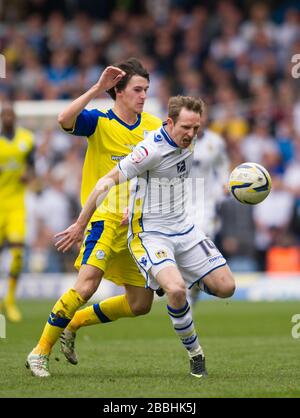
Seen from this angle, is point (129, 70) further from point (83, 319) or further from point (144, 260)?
point (83, 319)

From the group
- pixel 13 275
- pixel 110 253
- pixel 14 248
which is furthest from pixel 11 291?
pixel 110 253

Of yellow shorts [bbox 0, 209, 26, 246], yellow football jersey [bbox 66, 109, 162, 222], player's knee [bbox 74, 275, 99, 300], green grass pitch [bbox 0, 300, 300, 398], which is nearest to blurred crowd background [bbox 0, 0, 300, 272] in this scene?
green grass pitch [bbox 0, 300, 300, 398]

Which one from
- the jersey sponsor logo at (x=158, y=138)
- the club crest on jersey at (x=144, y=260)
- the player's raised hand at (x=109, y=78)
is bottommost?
the club crest on jersey at (x=144, y=260)

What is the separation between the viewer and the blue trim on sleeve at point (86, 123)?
845cm

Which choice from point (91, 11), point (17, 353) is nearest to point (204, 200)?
point (17, 353)

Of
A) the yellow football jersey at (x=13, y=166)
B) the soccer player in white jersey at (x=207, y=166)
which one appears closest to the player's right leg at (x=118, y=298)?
the soccer player in white jersey at (x=207, y=166)

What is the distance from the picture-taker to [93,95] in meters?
8.12

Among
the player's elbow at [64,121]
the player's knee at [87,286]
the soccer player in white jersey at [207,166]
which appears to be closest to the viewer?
the player's knee at [87,286]

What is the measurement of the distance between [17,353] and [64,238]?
2.38m

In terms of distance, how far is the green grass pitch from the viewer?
7090 mm

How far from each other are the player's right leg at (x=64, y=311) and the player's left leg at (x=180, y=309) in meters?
0.58

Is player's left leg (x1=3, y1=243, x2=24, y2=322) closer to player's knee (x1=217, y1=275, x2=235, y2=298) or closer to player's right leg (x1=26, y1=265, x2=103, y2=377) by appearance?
player's right leg (x1=26, y1=265, x2=103, y2=377)

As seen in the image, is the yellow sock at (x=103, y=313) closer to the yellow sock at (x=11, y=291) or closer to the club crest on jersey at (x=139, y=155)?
the club crest on jersey at (x=139, y=155)

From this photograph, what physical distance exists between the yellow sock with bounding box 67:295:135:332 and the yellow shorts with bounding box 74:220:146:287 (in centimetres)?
20
